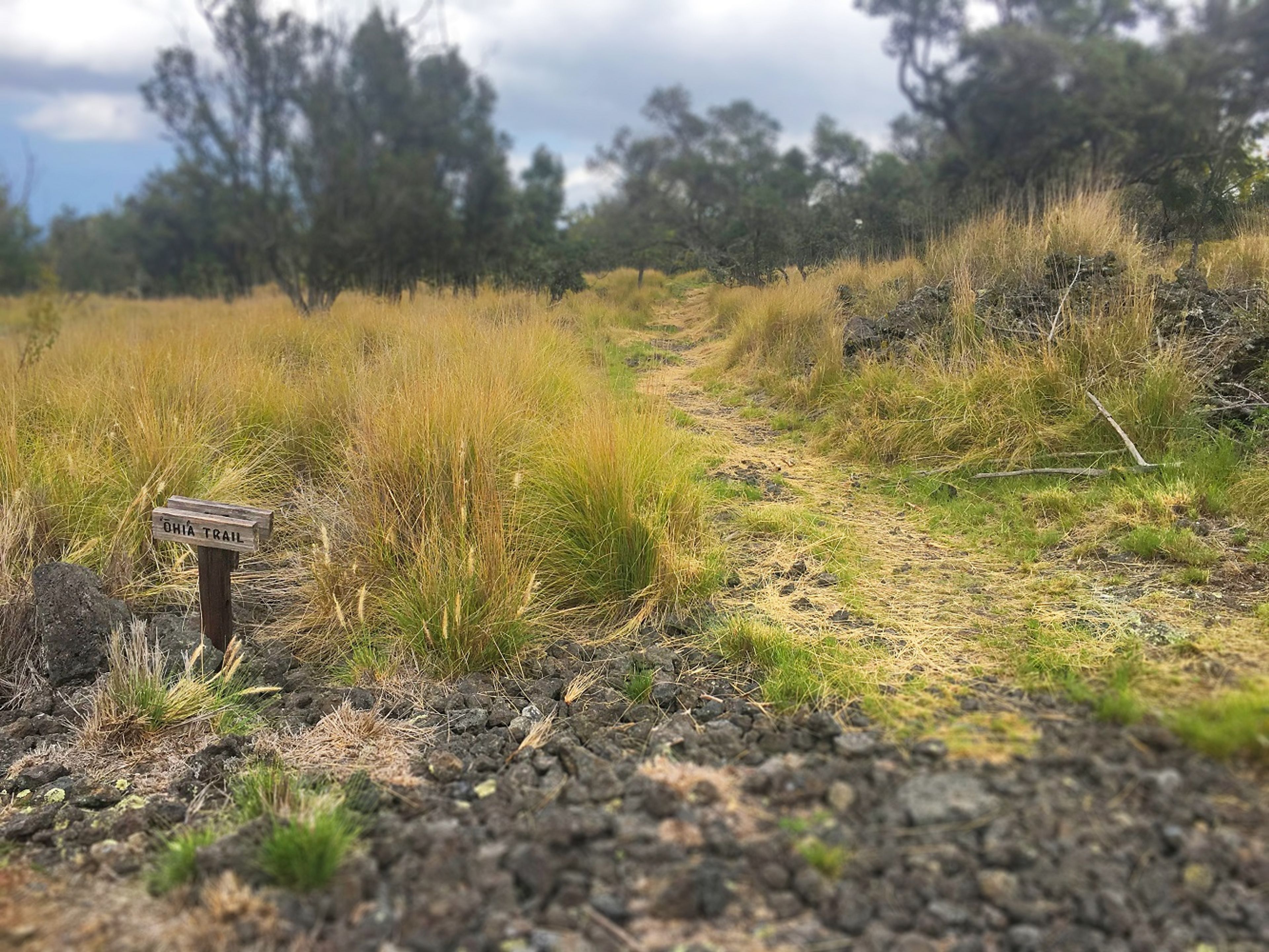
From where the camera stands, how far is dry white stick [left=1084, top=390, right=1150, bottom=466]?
414cm

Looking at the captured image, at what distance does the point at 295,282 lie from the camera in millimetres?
11172

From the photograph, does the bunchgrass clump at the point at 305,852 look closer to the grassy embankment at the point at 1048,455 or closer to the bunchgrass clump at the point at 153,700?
the bunchgrass clump at the point at 153,700

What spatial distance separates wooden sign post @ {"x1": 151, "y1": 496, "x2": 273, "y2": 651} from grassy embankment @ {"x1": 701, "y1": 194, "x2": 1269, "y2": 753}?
1.77m

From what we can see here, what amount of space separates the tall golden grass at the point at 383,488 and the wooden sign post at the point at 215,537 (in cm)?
28

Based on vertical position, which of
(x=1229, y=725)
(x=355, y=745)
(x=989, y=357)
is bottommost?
(x=355, y=745)

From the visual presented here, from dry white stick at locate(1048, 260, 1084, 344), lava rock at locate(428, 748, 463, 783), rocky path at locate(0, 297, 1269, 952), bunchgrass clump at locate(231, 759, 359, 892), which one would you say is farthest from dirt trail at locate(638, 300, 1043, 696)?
bunchgrass clump at locate(231, 759, 359, 892)

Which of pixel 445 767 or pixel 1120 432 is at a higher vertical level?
pixel 1120 432

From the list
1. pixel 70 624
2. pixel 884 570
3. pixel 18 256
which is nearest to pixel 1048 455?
pixel 884 570

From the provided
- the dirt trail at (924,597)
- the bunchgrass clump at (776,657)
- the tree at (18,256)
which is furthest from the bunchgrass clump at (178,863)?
the tree at (18,256)

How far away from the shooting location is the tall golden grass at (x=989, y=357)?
15.2 feet

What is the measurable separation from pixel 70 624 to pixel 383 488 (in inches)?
49.5

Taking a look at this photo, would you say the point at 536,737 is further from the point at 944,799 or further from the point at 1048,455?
the point at 1048,455

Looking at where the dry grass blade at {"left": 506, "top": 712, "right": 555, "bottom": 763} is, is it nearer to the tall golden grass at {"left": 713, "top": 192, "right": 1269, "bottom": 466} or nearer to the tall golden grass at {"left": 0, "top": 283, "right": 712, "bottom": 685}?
the tall golden grass at {"left": 0, "top": 283, "right": 712, "bottom": 685}

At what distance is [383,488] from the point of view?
3508 mm
